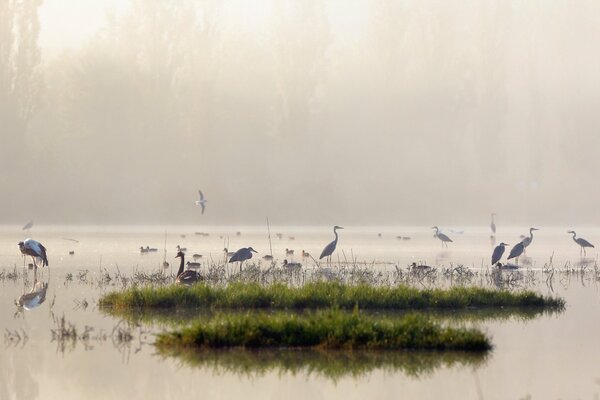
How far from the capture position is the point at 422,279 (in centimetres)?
3391

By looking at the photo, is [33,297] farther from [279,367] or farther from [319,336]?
[279,367]

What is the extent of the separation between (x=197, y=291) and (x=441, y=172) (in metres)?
105

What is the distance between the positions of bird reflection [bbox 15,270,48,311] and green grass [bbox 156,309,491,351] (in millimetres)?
8033

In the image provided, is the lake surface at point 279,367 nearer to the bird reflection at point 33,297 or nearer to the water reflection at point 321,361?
the water reflection at point 321,361

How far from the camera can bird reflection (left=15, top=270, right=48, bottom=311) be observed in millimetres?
25969

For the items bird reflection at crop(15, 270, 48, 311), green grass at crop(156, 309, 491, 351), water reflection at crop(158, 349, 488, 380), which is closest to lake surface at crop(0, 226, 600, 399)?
water reflection at crop(158, 349, 488, 380)

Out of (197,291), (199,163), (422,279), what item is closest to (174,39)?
(199,163)

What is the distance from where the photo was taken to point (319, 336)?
61.2 ft

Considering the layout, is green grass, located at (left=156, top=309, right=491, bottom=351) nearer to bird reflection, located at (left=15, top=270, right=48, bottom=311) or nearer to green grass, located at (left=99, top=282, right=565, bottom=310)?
green grass, located at (left=99, top=282, right=565, bottom=310)

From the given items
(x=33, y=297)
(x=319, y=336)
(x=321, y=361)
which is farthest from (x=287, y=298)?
(x=321, y=361)

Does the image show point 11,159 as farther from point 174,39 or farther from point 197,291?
point 197,291

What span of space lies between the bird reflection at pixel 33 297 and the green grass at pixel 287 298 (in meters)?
1.64

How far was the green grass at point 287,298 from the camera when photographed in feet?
81.1

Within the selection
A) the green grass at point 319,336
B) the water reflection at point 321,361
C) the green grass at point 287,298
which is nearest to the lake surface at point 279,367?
the water reflection at point 321,361
